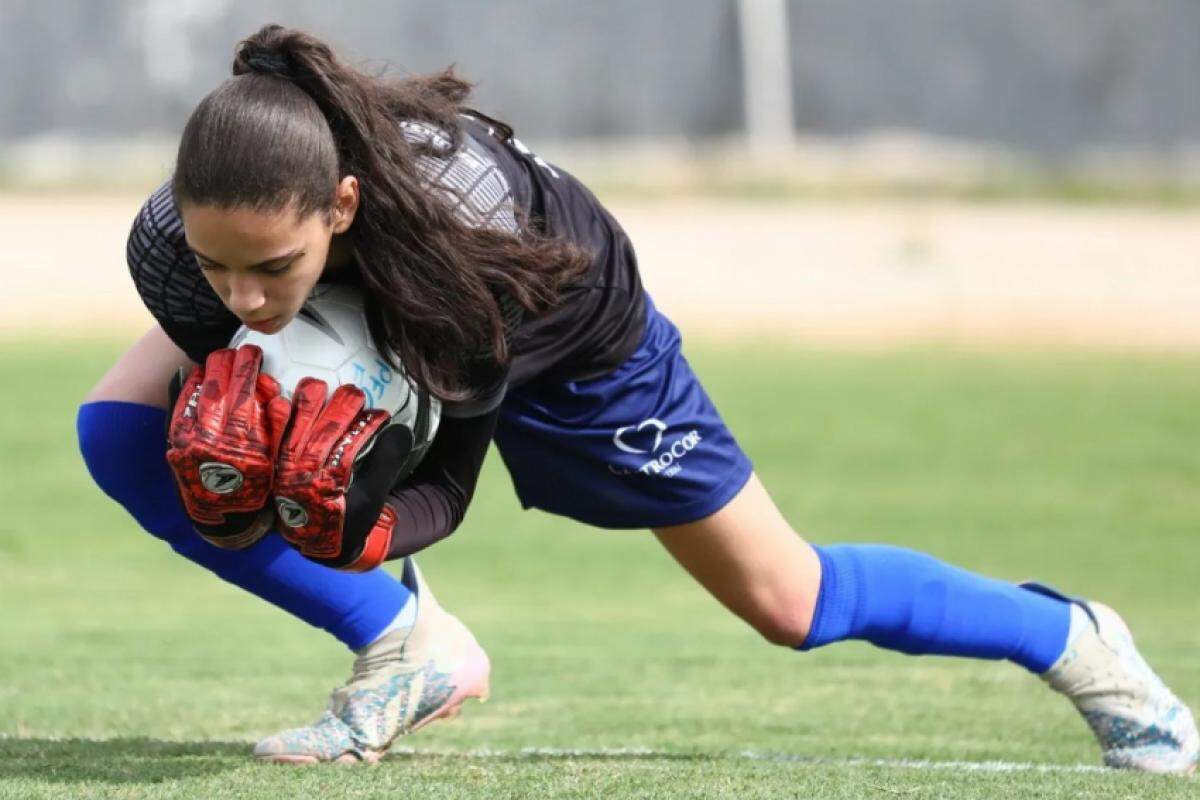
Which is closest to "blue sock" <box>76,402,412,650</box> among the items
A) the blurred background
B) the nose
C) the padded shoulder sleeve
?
the padded shoulder sleeve

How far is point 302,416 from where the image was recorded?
2961 millimetres

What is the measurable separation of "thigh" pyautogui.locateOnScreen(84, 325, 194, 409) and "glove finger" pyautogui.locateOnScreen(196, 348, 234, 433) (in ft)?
1.24

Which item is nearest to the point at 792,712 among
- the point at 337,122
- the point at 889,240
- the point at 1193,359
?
the point at 337,122

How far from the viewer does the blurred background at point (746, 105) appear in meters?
18.5

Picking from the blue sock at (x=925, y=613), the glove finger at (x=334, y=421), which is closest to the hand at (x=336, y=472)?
the glove finger at (x=334, y=421)

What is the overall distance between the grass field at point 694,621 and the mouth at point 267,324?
0.80 meters

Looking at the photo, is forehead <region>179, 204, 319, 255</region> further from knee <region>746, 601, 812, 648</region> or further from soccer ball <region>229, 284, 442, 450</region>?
knee <region>746, 601, 812, 648</region>

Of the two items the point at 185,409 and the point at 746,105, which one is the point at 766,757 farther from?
A: the point at 746,105

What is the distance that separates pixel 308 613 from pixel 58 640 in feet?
8.41

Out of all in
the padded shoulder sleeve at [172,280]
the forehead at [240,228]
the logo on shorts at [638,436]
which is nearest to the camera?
the forehead at [240,228]

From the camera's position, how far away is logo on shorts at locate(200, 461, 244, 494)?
2.90m

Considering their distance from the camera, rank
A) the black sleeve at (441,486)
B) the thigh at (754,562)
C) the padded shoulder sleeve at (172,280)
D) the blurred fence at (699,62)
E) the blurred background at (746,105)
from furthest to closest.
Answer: the blurred fence at (699,62) → the blurred background at (746,105) → the thigh at (754,562) → the black sleeve at (441,486) → the padded shoulder sleeve at (172,280)

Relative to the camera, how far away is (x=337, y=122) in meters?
2.88

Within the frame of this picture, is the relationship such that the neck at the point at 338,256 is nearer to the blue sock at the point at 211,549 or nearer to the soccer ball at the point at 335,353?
the soccer ball at the point at 335,353
